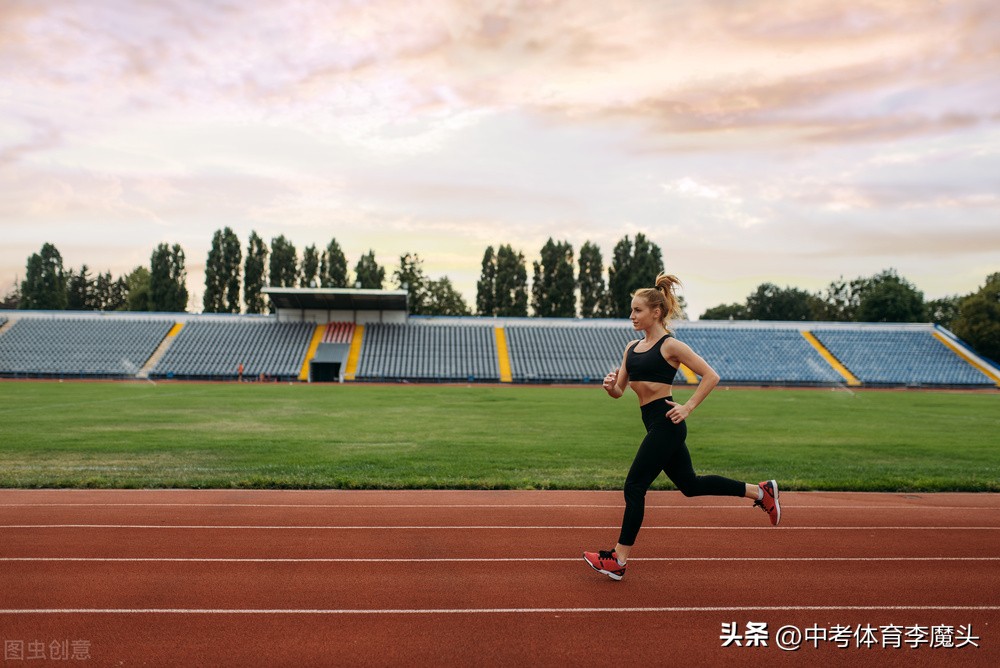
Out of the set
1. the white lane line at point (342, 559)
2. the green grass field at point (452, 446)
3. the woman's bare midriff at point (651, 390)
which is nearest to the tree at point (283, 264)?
the green grass field at point (452, 446)

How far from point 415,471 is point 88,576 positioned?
5.52m

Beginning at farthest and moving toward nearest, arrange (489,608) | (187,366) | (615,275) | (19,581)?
(615,275), (187,366), (19,581), (489,608)

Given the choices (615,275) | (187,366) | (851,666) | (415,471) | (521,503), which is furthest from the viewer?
(615,275)

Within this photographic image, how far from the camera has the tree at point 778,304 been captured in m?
113

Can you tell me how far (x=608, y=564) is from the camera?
568cm

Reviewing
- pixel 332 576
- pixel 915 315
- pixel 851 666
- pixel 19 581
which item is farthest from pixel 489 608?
Answer: pixel 915 315

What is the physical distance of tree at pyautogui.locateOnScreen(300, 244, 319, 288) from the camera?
7550 cm

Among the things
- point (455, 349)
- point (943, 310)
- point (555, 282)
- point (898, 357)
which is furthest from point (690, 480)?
point (943, 310)

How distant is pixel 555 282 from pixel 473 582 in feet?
228

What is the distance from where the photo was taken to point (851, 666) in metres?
4.29

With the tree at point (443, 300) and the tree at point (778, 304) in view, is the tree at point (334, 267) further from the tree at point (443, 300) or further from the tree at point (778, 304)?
Result: the tree at point (778, 304)

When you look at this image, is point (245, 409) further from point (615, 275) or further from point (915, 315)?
point (915, 315)

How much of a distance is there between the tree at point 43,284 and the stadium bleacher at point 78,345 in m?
31.9

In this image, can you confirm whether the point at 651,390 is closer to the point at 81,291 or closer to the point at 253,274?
the point at 253,274
